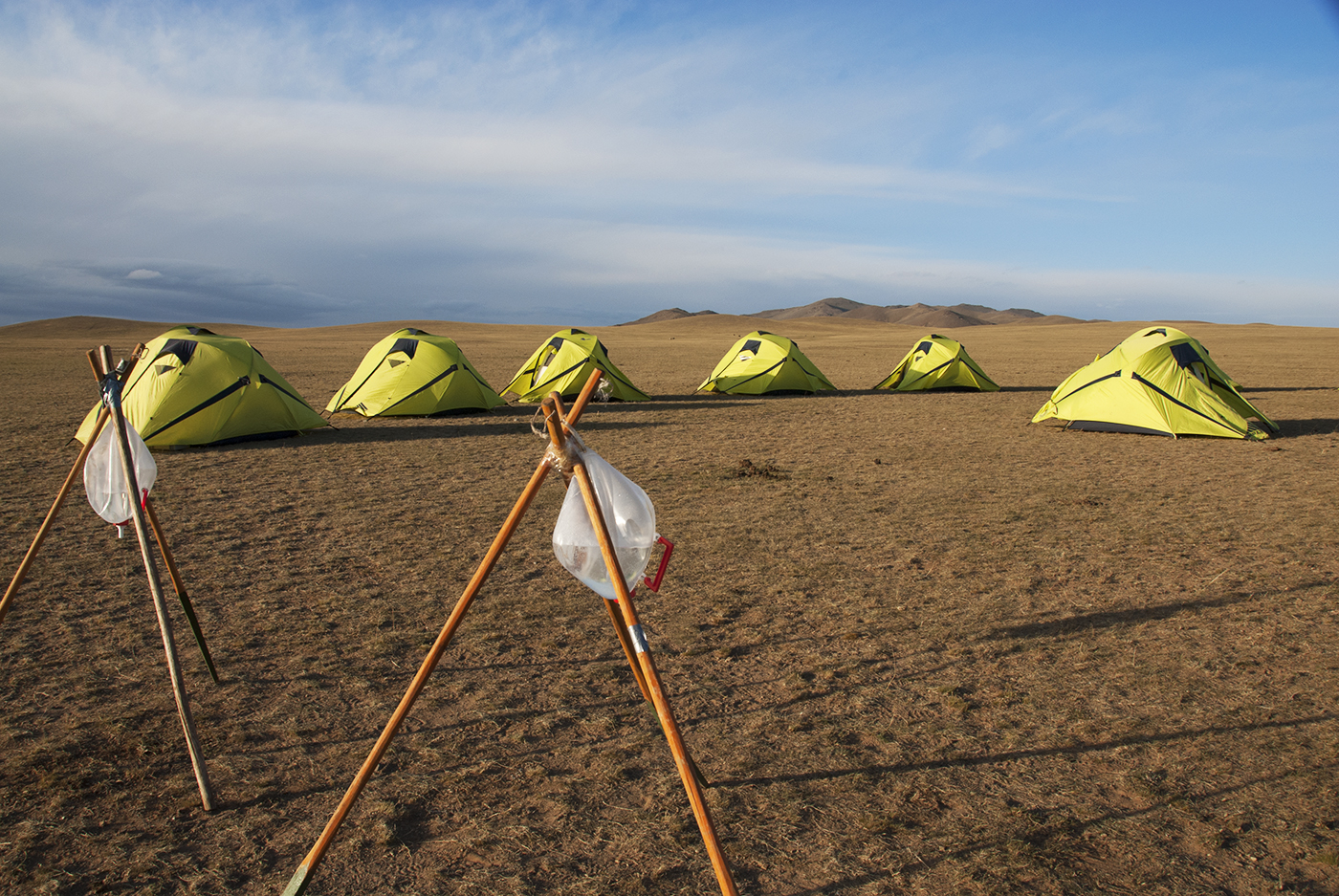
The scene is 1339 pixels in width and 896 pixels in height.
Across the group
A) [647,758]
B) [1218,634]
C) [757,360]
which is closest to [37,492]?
[647,758]

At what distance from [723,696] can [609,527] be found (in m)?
1.82

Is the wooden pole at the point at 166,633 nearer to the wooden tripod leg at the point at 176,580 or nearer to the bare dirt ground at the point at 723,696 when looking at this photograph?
the bare dirt ground at the point at 723,696

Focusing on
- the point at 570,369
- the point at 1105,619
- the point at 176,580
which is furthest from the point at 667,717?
the point at 570,369

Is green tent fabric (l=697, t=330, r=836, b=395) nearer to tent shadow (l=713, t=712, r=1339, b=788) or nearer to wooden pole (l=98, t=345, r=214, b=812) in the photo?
tent shadow (l=713, t=712, r=1339, b=788)

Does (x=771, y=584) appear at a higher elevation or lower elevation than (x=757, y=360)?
lower

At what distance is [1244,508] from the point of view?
26.5 feet

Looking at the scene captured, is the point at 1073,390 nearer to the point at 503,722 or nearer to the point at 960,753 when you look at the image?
the point at 960,753

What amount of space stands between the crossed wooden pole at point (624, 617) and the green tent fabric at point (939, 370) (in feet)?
62.4

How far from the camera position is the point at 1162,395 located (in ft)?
41.7

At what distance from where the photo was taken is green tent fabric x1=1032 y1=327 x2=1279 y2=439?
12.5 meters

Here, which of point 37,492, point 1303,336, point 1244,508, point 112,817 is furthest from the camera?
point 1303,336

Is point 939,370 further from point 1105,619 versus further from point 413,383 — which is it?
point 1105,619

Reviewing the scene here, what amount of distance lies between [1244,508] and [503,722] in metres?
7.70

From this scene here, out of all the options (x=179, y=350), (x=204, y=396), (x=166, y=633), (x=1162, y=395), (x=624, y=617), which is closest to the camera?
(x=624, y=617)
